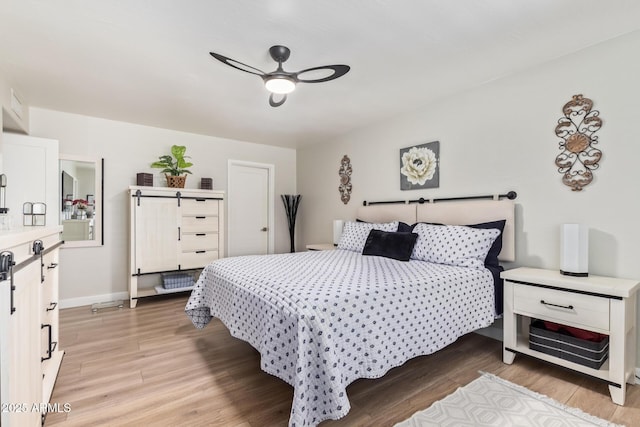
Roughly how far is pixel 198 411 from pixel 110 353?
124 centimetres

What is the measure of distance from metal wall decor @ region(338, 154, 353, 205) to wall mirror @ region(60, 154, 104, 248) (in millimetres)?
3172

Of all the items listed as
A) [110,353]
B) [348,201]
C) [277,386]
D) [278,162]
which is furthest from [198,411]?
[278,162]

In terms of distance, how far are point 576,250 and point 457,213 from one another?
40.8 inches

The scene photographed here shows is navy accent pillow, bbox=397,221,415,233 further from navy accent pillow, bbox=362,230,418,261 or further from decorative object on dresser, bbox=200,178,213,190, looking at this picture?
decorative object on dresser, bbox=200,178,213,190

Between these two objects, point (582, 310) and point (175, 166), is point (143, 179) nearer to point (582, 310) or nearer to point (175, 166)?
point (175, 166)

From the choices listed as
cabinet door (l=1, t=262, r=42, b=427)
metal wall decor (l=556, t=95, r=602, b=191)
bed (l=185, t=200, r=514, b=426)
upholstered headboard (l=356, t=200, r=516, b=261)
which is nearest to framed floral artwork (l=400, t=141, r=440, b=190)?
upholstered headboard (l=356, t=200, r=516, b=261)

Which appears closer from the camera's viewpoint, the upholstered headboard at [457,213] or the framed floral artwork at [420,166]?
the upholstered headboard at [457,213]

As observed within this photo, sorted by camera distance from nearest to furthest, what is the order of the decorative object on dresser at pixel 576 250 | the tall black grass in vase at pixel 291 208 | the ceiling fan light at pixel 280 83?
the decorative object on dresser at pixel 576 250
the ceiling fan light at pixel 280 83
the tall black grass in vase at pixel 291 208

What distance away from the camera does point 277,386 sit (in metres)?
1.99

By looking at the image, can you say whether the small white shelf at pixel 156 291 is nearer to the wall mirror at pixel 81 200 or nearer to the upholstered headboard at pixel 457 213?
the wall mirror at pixel 81 200

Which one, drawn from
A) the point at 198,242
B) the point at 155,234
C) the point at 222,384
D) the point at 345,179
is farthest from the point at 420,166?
the point at 155,234

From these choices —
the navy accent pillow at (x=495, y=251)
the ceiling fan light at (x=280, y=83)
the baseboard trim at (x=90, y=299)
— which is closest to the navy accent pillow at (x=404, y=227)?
the navy accent pillow at (x=495, y=251)

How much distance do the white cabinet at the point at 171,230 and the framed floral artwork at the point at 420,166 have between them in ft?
8.13

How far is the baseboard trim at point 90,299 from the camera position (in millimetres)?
3668
